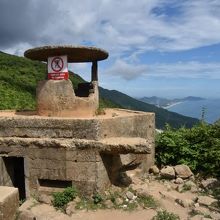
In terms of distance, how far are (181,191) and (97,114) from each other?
10.7ft

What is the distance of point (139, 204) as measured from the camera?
858cm

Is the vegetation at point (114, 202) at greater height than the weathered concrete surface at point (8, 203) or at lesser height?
lesser

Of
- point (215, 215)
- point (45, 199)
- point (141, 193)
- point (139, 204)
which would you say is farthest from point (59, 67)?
point (215, 215)

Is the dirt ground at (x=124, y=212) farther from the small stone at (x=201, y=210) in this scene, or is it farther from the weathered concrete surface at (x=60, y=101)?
the weathered concrete surface at (x=60, y=101)

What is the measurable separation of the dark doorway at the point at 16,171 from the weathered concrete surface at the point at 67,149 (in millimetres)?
204

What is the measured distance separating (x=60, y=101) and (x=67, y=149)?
1.57m

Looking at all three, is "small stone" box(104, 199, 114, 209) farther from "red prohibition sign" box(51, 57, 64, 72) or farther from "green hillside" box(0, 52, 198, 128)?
"green hillside" box(0, 52, 198, 128)

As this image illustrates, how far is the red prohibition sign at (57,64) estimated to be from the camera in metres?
9.62

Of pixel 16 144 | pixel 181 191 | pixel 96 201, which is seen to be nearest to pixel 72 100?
pixel 16 144

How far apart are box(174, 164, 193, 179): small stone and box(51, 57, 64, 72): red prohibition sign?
463 cm

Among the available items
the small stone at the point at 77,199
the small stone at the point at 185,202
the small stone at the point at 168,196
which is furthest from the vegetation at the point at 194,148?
the small stone at the point at 77,199

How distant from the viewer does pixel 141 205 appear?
854 cm

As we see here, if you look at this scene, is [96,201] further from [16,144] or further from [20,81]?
[20,81]

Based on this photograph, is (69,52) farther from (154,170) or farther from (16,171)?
(154,170)
